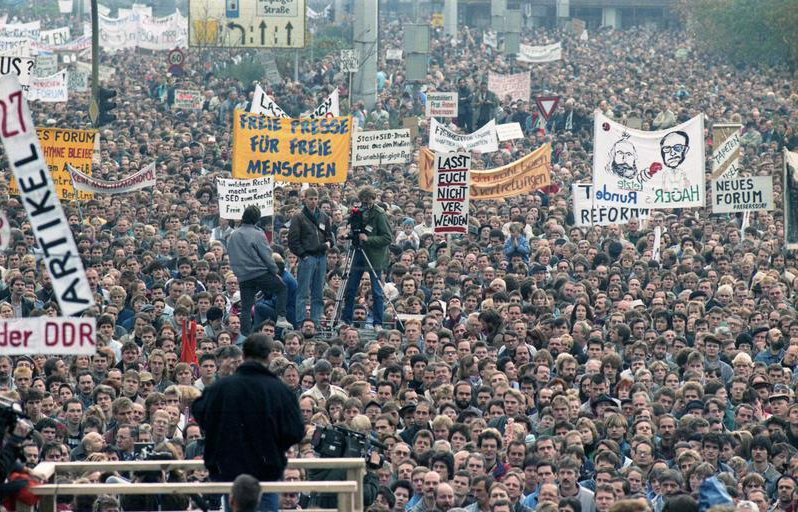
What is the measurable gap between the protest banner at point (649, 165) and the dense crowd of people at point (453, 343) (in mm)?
597

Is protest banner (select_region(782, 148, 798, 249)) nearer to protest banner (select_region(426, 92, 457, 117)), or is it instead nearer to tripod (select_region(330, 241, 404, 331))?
tripod (select_region(330, 241, 404, 331))

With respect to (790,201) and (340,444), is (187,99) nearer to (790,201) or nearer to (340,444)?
(790,201)

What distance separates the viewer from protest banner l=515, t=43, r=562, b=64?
204 ft

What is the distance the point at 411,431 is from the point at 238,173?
9.57 meters

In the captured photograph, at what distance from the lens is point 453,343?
16.0 meters

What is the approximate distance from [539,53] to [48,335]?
55.6 m

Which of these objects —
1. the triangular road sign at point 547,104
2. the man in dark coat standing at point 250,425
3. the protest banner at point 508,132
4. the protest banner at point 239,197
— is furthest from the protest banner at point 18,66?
the man in dark coat standing at point 250,425

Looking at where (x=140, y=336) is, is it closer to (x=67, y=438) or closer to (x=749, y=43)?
(x=67, y=438)

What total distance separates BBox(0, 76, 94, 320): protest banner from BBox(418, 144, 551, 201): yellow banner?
15987mm

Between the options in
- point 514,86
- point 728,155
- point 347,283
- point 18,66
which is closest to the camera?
point 347,283

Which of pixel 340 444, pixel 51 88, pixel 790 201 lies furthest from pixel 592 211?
pixel 51 88

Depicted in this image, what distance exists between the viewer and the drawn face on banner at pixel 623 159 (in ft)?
74.8

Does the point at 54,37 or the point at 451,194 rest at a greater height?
the point at 54,37

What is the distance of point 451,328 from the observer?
17656 millimetres
